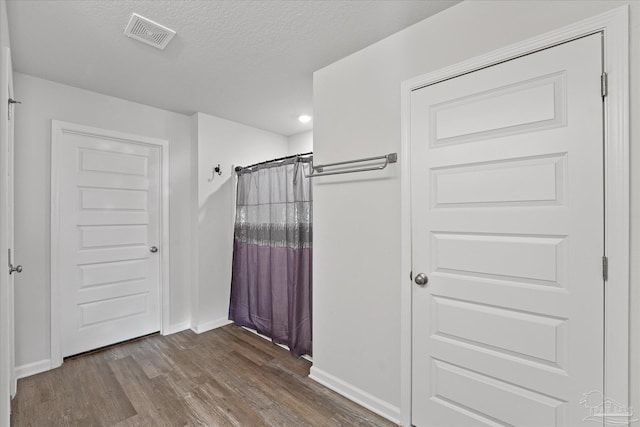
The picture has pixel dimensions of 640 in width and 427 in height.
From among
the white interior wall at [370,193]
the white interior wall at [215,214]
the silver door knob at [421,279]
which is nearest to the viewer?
the white interior wall at [370,193]

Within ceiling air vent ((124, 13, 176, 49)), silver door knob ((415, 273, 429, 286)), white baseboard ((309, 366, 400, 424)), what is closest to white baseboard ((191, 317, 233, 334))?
white baseboard ((309, 366, 400, 424))

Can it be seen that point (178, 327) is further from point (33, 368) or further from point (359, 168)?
point (359, 168)

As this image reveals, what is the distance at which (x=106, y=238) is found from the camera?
2.72 meters

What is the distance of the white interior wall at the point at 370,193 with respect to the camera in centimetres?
150

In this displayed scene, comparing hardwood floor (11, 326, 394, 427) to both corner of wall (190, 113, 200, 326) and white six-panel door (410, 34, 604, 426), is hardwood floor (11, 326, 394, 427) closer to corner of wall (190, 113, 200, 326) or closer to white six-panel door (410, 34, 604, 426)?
corner of wall (190, 113, 200, 326)

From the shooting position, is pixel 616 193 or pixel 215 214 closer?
pixel 616 193

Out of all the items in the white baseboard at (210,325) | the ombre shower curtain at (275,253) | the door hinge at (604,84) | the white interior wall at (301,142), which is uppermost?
the white interior wall at (301,142)

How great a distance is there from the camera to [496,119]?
139 centimetres

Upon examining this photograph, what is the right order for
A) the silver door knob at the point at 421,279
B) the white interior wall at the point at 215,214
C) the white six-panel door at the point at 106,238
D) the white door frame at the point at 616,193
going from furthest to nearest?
the white interior wall at the point at 215,214 < the white six-panel door at the point at 106,238 < the silver door knob at the point at 421,279 < the white door frame at the point at 616,193

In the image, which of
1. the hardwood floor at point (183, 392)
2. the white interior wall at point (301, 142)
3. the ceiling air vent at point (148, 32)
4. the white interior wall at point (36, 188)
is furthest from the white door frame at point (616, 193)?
the white interior wall at point (36, 188)

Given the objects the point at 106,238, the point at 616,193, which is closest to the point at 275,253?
the point at 106,238

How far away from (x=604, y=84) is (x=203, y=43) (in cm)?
209

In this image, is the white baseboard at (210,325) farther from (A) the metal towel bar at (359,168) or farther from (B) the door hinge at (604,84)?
(B) the door hinge at (604,84)

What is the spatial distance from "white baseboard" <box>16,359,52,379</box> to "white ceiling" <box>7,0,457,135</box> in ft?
7.39
